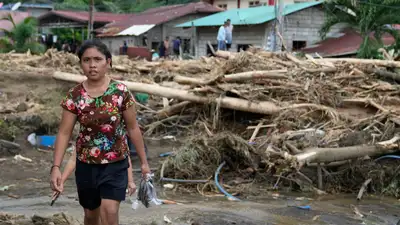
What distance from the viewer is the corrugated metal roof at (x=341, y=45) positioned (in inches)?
731

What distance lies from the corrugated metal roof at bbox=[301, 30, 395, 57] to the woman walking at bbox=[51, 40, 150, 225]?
15510 millimetres

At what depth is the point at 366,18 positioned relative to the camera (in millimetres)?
16688

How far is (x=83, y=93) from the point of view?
3660mm

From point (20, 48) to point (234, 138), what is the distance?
1938 cm

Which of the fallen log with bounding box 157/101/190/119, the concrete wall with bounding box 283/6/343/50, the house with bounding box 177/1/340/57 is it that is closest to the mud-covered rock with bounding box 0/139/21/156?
the fallen log with bounding box 157/101/190/119

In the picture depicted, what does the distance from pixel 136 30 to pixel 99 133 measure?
2639 centimetres

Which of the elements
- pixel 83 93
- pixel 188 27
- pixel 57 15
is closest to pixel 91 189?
pixel 83 93

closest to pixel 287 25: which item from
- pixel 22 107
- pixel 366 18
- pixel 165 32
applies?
pixel 366 18

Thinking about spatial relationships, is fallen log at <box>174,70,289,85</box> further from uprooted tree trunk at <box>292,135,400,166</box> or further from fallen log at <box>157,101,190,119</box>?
uprooted tree trunk at <box>292,135,400,166</box>

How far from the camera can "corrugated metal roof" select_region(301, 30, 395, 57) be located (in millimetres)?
18578

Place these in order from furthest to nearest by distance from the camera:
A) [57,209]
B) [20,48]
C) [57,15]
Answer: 1. [57,15]
2. [20,48]
3. [57,209]

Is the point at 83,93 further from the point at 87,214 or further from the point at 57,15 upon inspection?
the point at 57,15

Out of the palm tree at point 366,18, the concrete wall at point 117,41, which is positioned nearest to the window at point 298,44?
the palm tree at point 366,18

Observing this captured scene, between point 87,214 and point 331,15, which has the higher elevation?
point 331,15
